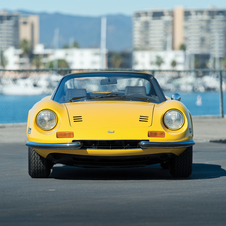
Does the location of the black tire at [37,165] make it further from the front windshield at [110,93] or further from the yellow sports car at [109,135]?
the front windshield at [110,93]

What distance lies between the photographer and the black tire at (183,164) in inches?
234

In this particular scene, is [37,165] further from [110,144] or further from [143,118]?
[143,118]

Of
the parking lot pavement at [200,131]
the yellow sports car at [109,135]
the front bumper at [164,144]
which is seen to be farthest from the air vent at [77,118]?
the parking lot pavement at [200,131]

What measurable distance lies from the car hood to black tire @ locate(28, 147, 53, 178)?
25.5 inches

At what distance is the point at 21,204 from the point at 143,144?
5.19ft

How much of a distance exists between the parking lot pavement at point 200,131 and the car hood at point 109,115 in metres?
5.00

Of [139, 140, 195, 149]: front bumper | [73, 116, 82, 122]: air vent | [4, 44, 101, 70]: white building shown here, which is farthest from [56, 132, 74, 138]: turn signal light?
[4, 44, 101, 70]: white building

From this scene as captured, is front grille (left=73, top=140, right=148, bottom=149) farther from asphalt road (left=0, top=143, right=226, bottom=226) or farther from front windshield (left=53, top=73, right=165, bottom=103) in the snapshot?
front windshield (left=53, top=73, right=165, bottom=103)

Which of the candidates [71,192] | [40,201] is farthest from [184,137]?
[40,201]

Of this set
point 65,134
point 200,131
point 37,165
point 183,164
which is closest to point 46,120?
point 65,134

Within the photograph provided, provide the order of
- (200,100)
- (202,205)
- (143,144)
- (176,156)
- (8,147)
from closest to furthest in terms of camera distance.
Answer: (202,205) → (143,144) → (176,156) → (8,147) → (200,100)

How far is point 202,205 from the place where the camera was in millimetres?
4531

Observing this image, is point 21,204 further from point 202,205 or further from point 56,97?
point 56,97

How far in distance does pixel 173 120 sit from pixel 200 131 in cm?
670
